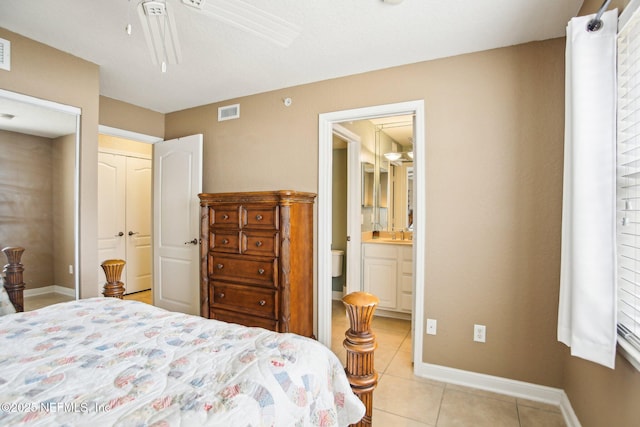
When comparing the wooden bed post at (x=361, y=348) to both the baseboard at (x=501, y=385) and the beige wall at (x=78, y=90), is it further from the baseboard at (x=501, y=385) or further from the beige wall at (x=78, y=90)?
the beige wall at (x=78, y=90)

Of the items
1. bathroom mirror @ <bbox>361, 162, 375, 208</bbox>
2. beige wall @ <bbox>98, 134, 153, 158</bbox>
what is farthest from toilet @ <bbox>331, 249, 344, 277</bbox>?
beige wall @ <bbox>98, 134, 153, 158</bbox>

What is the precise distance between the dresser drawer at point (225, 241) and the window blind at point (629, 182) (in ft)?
8.02

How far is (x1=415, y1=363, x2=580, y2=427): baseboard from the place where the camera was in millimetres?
2078

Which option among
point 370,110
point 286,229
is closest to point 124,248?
point 286,229

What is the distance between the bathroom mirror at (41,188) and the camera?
7.22ft

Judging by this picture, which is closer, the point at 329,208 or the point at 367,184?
the point at 329,208

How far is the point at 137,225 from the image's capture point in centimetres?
481

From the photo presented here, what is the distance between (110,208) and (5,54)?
2630 millimetres

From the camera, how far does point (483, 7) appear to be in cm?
186

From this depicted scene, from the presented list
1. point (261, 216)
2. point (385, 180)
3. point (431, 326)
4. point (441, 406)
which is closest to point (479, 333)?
point (431, 326)

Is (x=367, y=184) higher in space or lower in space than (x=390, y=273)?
higher

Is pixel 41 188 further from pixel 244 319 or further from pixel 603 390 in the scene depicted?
pixel 603 390

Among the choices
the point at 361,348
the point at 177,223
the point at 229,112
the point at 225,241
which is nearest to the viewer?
the point at 361,348

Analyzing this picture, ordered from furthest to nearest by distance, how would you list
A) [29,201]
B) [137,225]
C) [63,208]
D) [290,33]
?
[137,225] < [63,208] < [29,201] < [290,33]
